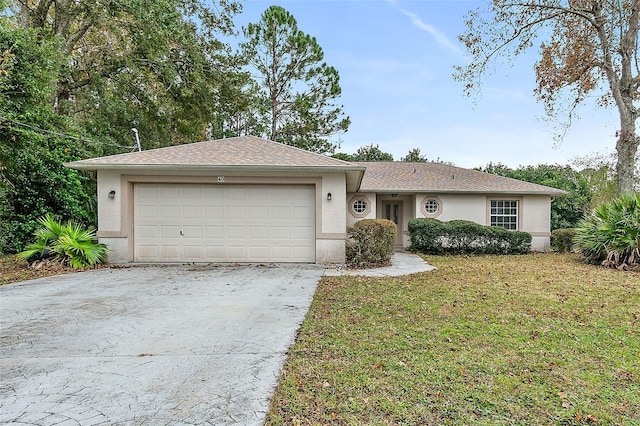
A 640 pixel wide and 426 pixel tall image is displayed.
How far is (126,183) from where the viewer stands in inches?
391

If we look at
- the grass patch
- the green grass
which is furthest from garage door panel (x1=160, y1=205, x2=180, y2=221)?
the green grass

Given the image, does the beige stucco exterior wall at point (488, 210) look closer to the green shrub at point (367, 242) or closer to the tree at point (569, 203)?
the tree at point (569, 203)

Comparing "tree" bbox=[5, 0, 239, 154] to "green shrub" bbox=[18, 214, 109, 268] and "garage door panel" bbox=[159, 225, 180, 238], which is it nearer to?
"green shrub" bbox=[18, 214, 109, 268]

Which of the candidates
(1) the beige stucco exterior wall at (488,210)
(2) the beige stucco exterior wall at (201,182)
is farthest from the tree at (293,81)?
(2) the beige stucco exterior wall at (201,182)

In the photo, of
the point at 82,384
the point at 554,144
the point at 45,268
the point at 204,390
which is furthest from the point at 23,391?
the point at 554,144

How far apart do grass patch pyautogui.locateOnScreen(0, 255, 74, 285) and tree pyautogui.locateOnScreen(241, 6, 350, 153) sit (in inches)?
639

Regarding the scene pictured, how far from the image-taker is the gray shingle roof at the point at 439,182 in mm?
15289

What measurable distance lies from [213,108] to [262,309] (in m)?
14.1

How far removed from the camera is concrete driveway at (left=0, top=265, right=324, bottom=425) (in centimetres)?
271

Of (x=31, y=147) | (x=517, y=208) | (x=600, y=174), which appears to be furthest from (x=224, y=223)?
(x=600, y=174)

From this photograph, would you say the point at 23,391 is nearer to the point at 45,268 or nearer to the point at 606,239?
the point at 45,268

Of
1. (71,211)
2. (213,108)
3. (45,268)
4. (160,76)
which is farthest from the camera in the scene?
(213,108)

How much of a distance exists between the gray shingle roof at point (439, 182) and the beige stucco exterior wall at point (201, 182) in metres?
5.84

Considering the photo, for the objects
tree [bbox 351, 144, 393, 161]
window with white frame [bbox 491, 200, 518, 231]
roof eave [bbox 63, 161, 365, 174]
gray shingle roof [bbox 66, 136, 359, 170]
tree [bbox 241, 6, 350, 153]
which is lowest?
window with white frame [bbox 491, 200, 518, 231]
